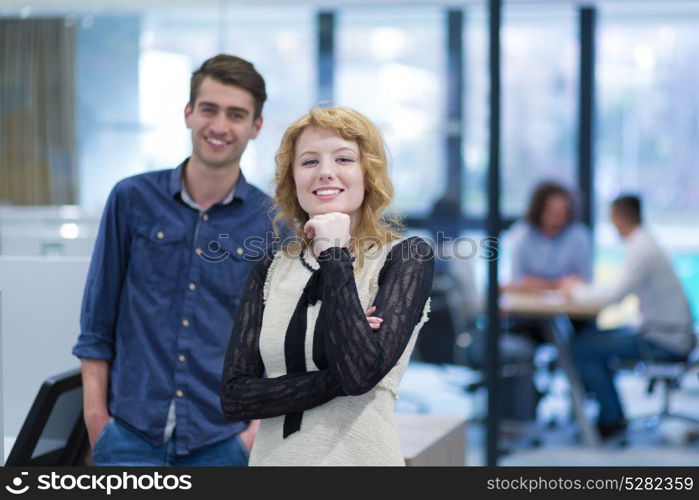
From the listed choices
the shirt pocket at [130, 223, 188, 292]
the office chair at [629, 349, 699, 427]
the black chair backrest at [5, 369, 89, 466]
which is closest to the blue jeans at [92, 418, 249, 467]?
the black chair backrest at [5, 369, 89, 466]

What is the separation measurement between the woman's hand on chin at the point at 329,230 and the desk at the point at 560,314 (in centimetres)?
382

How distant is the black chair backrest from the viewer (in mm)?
1955

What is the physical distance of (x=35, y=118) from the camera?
3.70m

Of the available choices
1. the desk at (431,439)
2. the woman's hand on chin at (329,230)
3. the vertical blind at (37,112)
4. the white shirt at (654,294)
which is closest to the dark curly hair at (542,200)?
the white shirt at (654,294)

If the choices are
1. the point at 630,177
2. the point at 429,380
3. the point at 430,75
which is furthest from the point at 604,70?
the point at 429,380

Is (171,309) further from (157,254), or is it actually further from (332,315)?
(332,315)

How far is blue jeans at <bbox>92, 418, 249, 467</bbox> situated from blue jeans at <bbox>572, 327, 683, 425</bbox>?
3.80 metres

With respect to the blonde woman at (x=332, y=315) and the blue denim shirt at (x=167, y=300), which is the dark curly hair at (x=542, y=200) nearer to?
the blue denim shirt at (x=167, y=300)

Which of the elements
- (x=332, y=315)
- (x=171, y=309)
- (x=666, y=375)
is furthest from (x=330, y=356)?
(x=666, y=375)

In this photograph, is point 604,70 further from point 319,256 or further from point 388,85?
point 319,256

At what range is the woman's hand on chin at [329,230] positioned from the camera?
139 cm

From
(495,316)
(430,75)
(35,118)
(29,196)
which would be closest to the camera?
(29,196)

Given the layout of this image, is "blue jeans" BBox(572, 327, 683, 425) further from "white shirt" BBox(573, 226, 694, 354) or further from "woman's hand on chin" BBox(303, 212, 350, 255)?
"woman's hand on chin" BBox(303, 212, 350, 255)

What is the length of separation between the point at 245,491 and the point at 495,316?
9.26 feet
